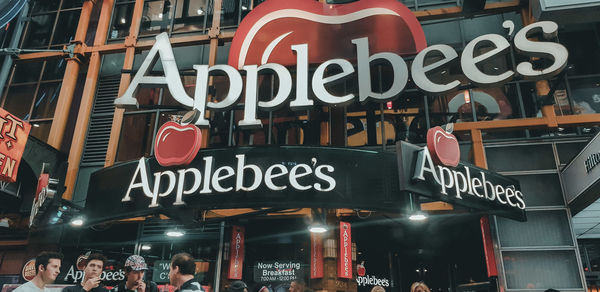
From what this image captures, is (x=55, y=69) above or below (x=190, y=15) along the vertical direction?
below

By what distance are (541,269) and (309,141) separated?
251 inches

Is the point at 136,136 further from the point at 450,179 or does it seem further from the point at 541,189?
the point at 541,189

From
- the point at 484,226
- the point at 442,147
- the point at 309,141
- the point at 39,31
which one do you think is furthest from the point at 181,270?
the point at 39,31

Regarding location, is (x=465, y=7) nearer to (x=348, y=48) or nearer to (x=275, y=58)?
(x=348, y=48)

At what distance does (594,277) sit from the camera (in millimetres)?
10891

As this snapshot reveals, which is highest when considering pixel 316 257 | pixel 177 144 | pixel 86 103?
pixel 86 103

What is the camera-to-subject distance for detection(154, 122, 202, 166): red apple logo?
827cm

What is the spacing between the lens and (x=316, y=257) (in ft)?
33.7

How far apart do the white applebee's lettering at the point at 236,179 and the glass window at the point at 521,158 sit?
192 inches

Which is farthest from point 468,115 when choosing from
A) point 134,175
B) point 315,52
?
point 134,175

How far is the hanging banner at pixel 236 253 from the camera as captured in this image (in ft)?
34.0

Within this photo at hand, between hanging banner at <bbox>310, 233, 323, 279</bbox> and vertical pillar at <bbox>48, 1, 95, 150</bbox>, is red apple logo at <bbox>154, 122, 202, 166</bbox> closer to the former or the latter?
hanging banner at <bbox>310, 233, 323, 279</bbox>

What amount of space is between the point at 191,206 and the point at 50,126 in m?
8.53

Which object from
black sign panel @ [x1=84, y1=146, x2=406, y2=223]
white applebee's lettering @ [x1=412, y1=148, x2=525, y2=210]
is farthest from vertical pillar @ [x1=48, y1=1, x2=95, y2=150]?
white applebee's lettering @ [x1=412, y1=148, x2=525, y2=210]
